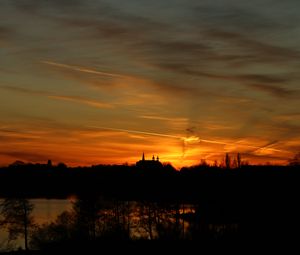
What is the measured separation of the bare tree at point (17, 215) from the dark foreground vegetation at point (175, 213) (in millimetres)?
Answer: 152

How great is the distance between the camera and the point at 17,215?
84.2 metres

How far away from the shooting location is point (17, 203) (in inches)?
3376

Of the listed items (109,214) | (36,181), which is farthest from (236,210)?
(36,181)

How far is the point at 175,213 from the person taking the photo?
83.6m

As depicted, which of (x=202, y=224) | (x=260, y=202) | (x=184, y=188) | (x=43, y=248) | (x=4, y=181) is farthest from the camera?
(x=4, y=181)

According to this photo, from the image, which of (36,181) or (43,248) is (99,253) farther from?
(36,181)

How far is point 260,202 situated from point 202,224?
1258 cm

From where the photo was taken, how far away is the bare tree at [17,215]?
82812mm

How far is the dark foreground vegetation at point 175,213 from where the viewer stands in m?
44.0

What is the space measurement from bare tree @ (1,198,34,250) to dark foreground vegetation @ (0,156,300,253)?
0.50 ft

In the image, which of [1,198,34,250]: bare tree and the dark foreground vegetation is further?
[1,198,34,250]: bare tree

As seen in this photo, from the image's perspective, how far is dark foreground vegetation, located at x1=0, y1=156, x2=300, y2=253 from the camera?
43969 mm

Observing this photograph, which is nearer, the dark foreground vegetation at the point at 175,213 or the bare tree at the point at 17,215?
the dark foreground vegetation at the point at 175,213

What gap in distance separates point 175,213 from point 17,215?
78.3 ft
